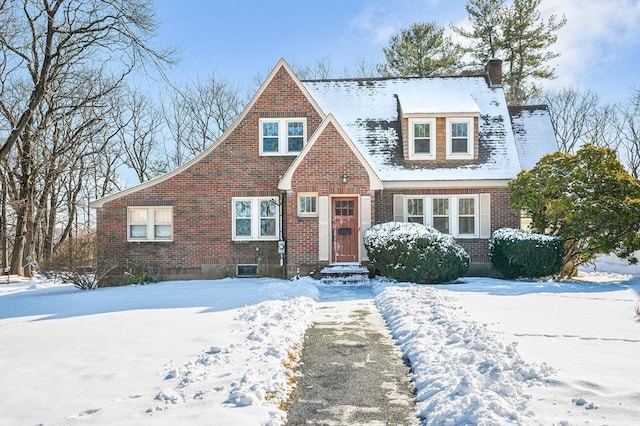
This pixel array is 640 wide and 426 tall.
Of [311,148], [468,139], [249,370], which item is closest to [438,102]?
[468,139]

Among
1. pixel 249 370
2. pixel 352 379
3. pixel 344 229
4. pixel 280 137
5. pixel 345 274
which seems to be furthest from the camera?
pixel 280 137

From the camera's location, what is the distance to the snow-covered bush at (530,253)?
613 inches

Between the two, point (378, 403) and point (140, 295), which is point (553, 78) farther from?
point (378, 403)

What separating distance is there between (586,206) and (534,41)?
Answer: 2100 centimetres

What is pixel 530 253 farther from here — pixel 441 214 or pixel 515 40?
pixel 515 40

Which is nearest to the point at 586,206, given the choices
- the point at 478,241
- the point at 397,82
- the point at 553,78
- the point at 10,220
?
the point at 478,241

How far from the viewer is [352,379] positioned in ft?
19.3

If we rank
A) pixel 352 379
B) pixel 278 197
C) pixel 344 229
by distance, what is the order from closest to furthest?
pixel 352 379
pixel 344 229
pixel 278 197

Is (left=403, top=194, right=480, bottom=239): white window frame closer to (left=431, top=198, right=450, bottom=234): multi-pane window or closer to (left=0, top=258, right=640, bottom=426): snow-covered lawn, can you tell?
(left=431, top=198, right=450, bottom=234): multi-pane window

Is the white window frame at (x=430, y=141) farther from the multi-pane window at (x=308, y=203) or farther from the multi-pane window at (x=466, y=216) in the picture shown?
the multi-pane window at (x=308, y=203)

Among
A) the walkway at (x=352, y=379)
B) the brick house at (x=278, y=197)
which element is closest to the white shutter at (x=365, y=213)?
the brick house at (x=278, y=197)

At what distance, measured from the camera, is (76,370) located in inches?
235

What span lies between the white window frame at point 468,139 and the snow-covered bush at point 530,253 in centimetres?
334

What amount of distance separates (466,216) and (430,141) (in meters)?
3.03
